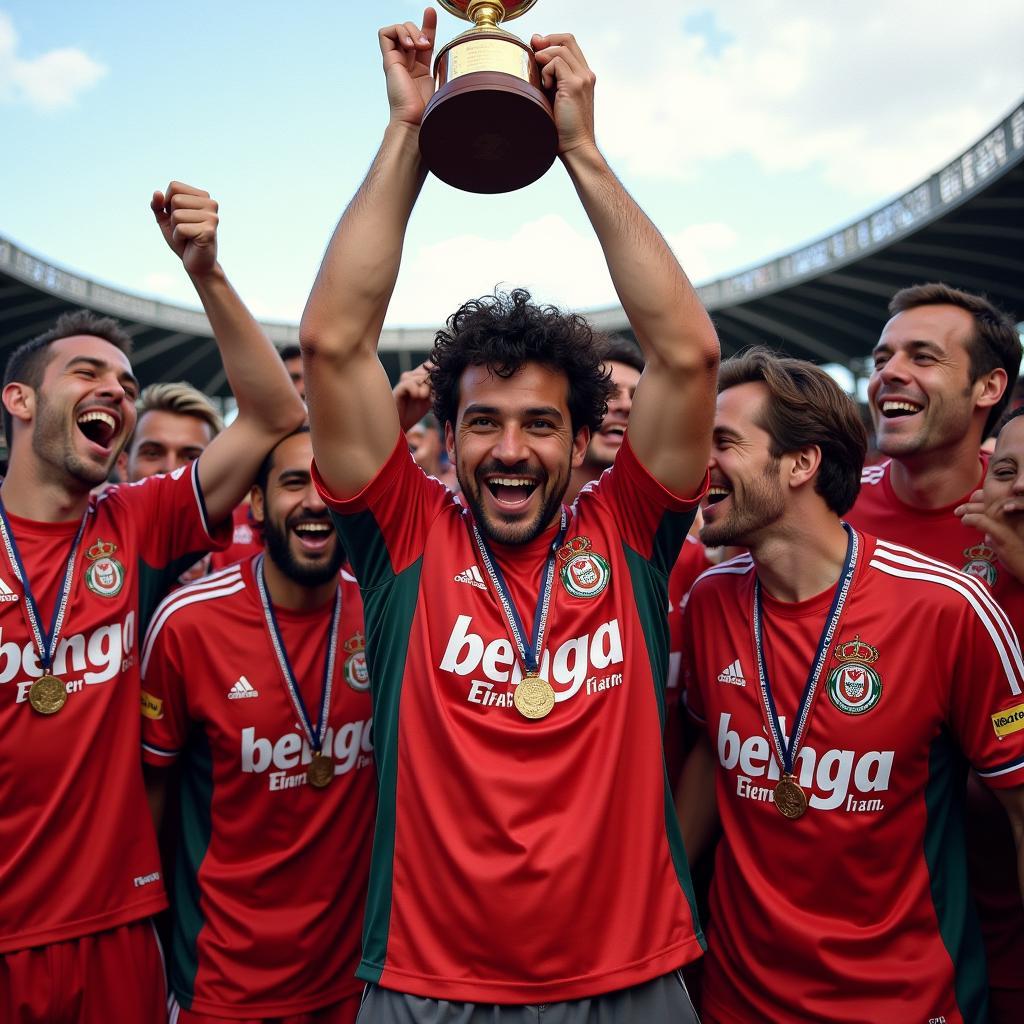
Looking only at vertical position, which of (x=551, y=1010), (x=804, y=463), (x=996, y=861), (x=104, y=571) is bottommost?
(x=551, y=1010)

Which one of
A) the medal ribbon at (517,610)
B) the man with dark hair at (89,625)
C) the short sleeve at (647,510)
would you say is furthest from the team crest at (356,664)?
the short sleeve at (647,510)

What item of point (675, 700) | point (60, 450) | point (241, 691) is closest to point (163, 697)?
point (241, 691)

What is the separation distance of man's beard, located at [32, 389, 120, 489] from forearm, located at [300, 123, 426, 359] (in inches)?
47.9

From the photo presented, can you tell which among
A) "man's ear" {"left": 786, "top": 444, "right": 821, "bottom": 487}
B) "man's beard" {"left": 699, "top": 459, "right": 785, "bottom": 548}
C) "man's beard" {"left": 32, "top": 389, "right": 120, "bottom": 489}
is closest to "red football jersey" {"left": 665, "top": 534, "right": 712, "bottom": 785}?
"man's beard" {"left": 699, "top": 459, "right": 785, "bottom": 548}

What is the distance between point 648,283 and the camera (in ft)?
6.70

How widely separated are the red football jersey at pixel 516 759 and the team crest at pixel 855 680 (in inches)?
20.3

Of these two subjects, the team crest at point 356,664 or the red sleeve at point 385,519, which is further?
the team crest at point 356,664

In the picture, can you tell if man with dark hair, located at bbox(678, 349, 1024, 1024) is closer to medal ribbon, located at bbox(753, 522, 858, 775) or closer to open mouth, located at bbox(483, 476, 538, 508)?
medal ribbon, located at bbox(753, 522, 858, 775)

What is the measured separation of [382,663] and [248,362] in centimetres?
127

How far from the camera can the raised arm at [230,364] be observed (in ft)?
8.41

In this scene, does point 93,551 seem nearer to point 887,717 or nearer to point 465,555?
point 465,555

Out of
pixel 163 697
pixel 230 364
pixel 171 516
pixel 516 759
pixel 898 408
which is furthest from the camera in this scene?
pixel 898 408

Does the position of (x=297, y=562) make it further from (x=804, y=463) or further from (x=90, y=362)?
(x=804, y=463)

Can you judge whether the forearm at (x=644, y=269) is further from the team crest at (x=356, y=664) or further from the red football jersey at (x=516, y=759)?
the team crest at (x=356, y=664)
